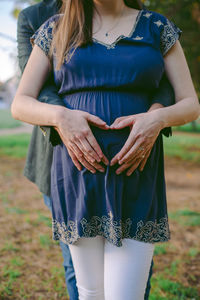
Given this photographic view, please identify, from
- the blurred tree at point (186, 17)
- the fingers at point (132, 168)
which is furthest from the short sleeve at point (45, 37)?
→ the blurred tree at point (186, 17)

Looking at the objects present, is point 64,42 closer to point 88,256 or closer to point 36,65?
point 36,65

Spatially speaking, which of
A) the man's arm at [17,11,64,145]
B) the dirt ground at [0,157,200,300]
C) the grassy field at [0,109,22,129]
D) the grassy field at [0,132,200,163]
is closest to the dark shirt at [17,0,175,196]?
the man's arm at [17,11,64,145]

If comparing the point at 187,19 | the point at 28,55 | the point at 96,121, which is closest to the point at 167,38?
the point at 96,121

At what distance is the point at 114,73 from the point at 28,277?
88.9 inches

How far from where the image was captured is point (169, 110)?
1.46 meters

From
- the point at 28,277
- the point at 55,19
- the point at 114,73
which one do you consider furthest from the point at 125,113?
the point at 28,277

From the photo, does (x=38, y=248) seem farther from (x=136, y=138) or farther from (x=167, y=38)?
(x=167, y=38)

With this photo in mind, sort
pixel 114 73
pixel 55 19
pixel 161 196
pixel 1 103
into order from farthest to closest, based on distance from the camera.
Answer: pixel 1 103 < pixel 55 19 < pixel 161 196 < pixel 114 73

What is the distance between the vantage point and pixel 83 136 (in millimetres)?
1380

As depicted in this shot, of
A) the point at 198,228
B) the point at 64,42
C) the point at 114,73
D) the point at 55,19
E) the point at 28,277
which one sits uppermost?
the point at 55,19

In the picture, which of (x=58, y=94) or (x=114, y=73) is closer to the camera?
(x=114, y=73)

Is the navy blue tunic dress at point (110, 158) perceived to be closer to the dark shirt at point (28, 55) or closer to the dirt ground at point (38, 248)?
the dark shirt at point (28, 55)

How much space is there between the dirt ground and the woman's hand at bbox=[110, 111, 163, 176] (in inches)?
68.6

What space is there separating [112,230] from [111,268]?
7.7 inches
